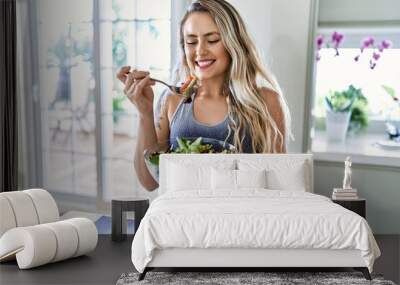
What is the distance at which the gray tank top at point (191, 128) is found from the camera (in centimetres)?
565

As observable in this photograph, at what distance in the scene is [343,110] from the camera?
6.13 metres

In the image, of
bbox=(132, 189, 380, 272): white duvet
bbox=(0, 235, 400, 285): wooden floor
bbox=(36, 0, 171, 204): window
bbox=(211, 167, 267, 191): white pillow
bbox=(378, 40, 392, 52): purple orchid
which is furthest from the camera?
bbox=(36, 0, 171, 204): window

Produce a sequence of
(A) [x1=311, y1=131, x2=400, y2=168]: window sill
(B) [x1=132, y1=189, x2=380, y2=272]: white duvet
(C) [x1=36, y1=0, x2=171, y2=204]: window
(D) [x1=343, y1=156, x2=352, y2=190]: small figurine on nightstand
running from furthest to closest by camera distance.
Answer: (C) [x1=36, y1=0, x2=171, y2=204]: window, (A) [x1=311, y1=131, x2=400, y2=168]: window sill, (D) [x1=343, y1=156, x2=352, y2=190]: small figurine on nightstand, (B) [x1=132, y1=189, x2=380, y2=272]: white duvet

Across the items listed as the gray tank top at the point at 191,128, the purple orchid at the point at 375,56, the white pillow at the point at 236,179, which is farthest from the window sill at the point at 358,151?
the white pillow at the point at 236,179

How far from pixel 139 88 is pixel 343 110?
210 cm

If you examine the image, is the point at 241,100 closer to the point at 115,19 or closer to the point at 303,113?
the point at 303,113

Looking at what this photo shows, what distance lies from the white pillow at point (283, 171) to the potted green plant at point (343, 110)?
0.99 m

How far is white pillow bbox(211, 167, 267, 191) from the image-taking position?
4.99 m

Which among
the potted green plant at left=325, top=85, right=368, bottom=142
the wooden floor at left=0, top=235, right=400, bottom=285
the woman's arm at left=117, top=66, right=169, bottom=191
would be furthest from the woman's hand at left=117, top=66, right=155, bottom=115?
the potted green plant at left=325, top=85, right=368, bottom=142

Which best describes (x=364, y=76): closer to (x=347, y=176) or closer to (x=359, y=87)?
(x=359, y=87)

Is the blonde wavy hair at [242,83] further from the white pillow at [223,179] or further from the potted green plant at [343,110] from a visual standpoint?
the potted green plant at [343,110]

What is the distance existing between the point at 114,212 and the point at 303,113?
2.04m

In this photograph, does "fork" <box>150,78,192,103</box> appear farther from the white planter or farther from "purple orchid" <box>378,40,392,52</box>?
"purple orchid" <box>378,40,392,52</box>

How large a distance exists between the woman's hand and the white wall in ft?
3.79
